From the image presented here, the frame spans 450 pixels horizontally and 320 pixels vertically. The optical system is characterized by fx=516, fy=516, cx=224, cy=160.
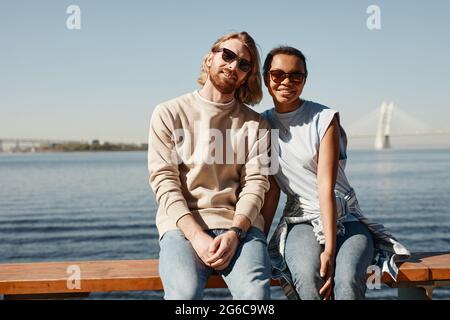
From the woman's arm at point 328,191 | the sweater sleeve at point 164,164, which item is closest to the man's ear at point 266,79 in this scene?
the woman's arm at point 328,191

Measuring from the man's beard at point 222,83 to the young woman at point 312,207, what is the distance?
176 mm

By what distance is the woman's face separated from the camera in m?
2.24

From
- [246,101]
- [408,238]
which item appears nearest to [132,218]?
[408,238]

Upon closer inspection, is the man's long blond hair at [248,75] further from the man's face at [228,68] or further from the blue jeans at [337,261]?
the blue jeans at [337,261]

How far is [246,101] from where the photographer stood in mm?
2377

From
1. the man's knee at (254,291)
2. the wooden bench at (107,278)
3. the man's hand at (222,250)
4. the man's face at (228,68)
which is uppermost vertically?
the man's face at (228,68)

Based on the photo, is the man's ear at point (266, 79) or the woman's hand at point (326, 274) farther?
the man's ear at point (266, 79)

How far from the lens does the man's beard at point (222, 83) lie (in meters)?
2.21

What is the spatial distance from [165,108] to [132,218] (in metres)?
10.5

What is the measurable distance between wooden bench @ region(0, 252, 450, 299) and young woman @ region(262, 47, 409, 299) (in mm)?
129

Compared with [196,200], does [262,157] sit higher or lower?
higher

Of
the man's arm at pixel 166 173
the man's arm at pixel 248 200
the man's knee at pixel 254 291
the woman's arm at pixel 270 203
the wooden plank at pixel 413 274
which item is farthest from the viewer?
the woman's arm at pixel 270 203

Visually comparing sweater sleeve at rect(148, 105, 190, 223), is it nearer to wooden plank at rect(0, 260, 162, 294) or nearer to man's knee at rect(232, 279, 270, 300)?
wooden plank at rect(0, 260, 162, 294)
